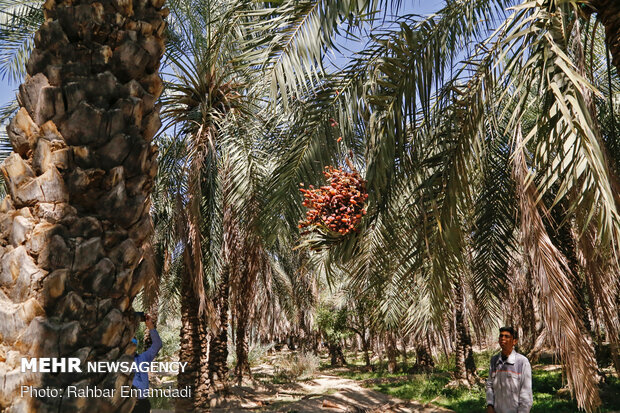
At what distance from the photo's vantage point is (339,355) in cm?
2978

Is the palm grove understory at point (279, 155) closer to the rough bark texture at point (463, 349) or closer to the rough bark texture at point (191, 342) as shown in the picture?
the rough bark texture at point (191, 342)

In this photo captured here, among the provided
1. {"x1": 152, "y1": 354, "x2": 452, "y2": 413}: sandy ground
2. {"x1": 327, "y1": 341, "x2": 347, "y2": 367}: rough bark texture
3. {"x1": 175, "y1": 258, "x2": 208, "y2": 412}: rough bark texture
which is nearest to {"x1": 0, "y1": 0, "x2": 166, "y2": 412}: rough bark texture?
{"x1": 175, "y1": 258, "x2": 208, "y2": 412}: rough bark texture

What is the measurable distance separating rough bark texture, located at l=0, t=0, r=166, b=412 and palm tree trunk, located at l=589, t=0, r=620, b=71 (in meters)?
3.34

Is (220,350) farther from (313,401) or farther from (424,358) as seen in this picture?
(424,358)

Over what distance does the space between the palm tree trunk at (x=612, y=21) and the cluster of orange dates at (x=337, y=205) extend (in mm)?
2148

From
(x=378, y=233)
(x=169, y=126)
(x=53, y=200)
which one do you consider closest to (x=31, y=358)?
(x=53, y=200)

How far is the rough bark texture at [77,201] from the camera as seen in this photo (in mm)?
1757

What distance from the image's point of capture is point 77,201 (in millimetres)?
1921

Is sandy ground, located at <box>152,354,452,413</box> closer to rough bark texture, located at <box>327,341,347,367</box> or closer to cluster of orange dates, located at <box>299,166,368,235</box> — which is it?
cluster of orange dates, located at <box>299,166,368,235</box>

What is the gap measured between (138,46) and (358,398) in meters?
14.9

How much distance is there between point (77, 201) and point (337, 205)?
8.06 feet

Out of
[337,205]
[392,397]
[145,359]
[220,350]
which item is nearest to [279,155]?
[337,205]

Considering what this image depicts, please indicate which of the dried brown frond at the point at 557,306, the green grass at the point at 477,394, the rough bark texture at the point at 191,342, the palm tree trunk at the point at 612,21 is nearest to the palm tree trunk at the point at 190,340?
the rough bark texture at the point at 191,342

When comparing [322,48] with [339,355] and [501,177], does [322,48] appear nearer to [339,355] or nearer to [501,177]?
[501,177]
